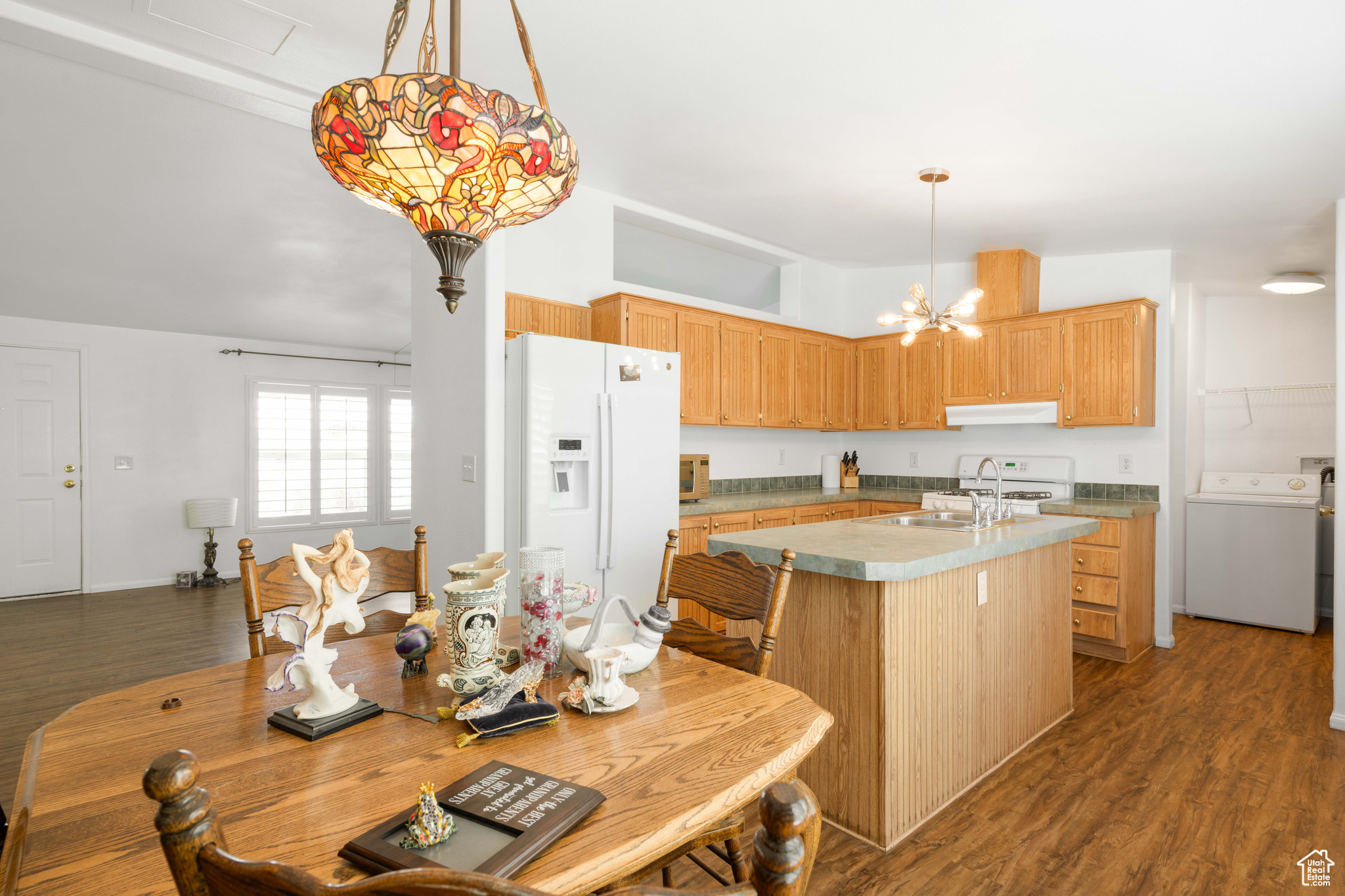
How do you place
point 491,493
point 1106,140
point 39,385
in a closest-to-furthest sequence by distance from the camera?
point 1106,140, point 491,493, point 39,385

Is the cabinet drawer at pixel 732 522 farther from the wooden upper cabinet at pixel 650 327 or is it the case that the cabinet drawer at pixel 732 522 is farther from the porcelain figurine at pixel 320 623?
the porcelain figurine at pixel 320 623

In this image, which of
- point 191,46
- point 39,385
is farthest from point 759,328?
point 39,385

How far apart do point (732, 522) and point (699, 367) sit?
1.00 meters

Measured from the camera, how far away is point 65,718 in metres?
1.17

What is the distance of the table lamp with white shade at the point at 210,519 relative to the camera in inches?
248

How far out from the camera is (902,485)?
5.50 metres

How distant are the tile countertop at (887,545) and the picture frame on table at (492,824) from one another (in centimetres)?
125

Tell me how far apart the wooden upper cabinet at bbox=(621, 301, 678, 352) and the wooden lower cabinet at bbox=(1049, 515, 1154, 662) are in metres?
2.57

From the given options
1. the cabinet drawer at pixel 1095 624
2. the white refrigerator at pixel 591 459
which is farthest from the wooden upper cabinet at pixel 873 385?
the white refrigerator at pixel 591 459

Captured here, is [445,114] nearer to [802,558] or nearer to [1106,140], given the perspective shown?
[802,558]

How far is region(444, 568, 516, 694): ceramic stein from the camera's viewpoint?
1.22m

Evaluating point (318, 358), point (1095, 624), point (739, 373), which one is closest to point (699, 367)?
point (739, 373)

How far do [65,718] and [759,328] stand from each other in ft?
13.4

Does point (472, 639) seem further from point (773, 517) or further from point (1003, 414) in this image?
point (1003, 414)
